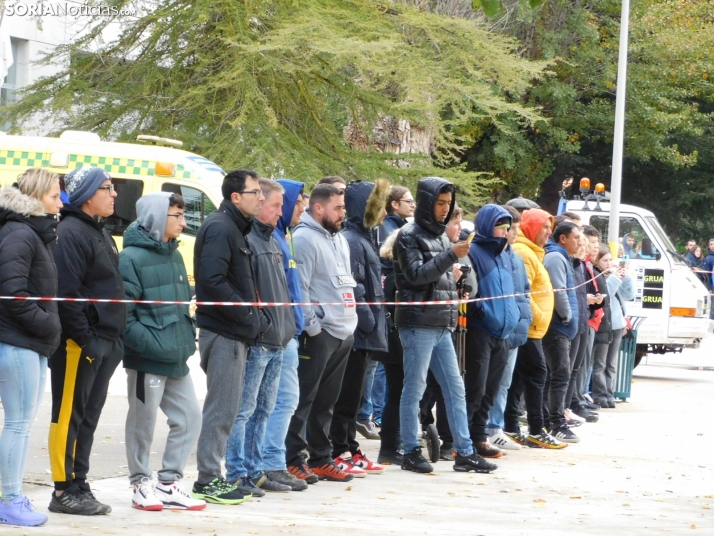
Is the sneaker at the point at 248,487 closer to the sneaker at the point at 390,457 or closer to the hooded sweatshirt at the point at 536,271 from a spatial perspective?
the sneaker at the point at 390,457

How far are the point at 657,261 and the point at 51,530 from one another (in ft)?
41.2

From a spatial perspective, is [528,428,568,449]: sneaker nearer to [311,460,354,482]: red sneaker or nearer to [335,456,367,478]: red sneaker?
[335,456,367,478]: red sneaker

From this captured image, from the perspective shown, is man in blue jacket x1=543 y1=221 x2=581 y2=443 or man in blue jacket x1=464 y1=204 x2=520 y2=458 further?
man in blue jacket x1=543 y1=221 x2=581 y2=443

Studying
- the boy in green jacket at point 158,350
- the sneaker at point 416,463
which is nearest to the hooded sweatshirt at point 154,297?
the boy in green jacket at point 158,350

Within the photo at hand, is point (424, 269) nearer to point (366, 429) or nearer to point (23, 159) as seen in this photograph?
point (366, 429)

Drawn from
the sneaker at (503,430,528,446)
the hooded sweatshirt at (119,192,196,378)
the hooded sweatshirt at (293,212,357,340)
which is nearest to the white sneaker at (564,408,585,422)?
the sneaker at (503,430,528,446)

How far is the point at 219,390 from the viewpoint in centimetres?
705

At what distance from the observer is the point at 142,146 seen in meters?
17.0

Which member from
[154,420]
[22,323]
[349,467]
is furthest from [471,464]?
[22,323]

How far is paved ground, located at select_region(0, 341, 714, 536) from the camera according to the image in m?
6.63

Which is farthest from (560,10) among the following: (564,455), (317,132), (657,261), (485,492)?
(485,492)

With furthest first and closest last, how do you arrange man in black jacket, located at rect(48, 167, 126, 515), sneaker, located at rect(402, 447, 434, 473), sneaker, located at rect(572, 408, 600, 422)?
sneaker, located at rect(572, 408, 600, 422)
sneaker, located at rect(402, 447, 434, 473)
man in black jacket, located at rect(48, 167, 126, 515)

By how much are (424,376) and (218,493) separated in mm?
2043

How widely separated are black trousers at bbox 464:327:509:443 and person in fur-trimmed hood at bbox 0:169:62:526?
3919mm
